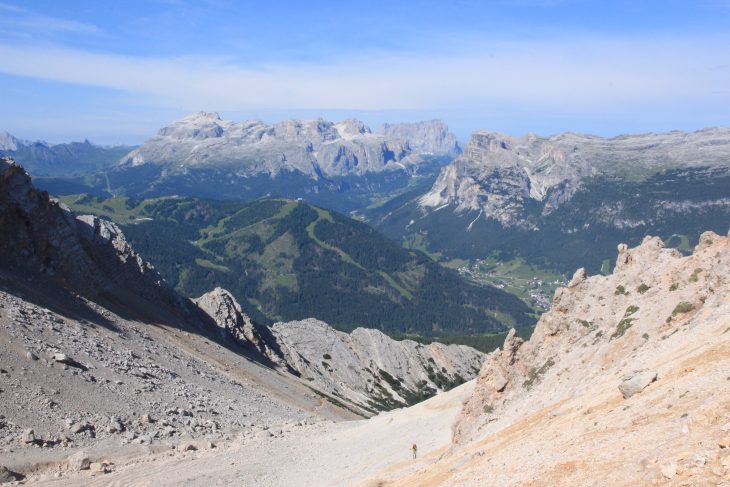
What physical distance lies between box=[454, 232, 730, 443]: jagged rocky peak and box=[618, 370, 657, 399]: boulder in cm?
11

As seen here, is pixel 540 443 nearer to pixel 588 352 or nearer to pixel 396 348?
pixel 588 352

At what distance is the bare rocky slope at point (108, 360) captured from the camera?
144 ft

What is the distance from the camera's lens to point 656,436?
72.9 ft

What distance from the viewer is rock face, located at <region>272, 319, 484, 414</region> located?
126m

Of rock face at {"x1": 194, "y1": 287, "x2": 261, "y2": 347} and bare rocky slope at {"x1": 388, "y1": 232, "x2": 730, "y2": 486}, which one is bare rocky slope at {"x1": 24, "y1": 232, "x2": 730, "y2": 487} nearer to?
bare rocky slope at {"x1": 388, "y1": 232, "x2": 730, "y2": 486}

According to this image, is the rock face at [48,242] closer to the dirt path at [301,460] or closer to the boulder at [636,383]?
the dirt path at [301,460]

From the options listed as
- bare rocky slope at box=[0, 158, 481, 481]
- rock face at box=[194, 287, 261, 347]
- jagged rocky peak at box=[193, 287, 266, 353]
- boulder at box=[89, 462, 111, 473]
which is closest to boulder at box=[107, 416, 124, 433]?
bare rocky slope at box=[0, 158, 481, 481]

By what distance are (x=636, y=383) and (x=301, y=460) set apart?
29451mm

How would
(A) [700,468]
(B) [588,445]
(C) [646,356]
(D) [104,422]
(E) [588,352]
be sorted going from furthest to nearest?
1. (D) [104,422]
2. (E) [588,352]
3. (C) [646,356]
4. (B) [588,445]
5. (A) [700,468]

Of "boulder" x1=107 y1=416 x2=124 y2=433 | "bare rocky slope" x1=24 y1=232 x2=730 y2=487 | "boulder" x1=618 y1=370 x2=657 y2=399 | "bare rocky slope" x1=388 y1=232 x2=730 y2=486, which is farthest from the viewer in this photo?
"boulder" x1=107 y1=416 x2=124 y2=433

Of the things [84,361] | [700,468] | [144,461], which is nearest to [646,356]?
[700,468]

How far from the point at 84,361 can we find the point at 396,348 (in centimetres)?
10953

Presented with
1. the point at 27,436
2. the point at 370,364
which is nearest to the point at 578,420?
the point at 27,436

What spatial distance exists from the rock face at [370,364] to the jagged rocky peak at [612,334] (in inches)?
2872
